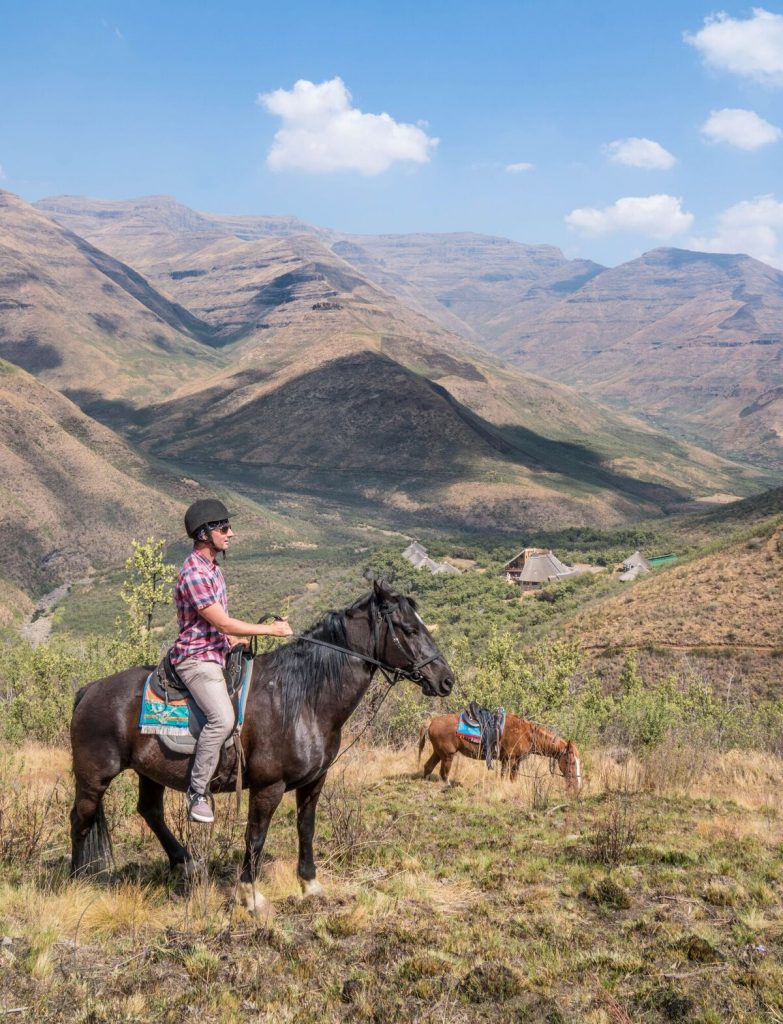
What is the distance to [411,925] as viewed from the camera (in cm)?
583

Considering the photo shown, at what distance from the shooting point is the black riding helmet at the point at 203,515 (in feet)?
20.4

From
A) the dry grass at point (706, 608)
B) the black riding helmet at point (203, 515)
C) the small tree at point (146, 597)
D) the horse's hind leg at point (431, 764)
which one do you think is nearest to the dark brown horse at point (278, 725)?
the black riding helmet at point (203, 515)

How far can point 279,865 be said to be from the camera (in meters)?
6.93

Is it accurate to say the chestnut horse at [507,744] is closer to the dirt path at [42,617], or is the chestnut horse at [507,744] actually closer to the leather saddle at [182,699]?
the leather saddle at [182,699]

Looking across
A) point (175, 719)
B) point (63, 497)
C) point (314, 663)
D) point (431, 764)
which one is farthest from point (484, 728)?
point (63, 497)

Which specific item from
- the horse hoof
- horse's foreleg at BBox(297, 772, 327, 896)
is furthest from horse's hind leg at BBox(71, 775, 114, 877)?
horse's foreleg at BBox(297, 772, 327, 896)

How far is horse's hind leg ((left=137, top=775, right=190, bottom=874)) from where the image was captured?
6.98 meters

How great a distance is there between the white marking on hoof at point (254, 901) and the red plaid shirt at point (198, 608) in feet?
6.45

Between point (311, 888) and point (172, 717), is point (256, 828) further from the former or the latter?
point (172, 717)

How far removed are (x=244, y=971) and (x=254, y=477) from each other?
16214cm

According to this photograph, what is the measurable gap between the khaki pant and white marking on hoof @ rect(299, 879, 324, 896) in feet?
4.61

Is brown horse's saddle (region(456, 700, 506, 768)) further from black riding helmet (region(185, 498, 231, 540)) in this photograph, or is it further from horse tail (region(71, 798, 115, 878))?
black riding helmet (region(185, 498, 231, 540))

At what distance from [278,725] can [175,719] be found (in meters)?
0.91

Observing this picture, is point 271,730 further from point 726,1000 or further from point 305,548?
point 305,548
